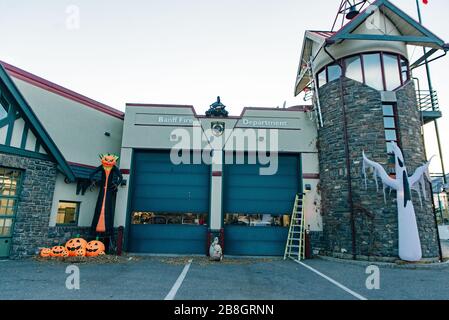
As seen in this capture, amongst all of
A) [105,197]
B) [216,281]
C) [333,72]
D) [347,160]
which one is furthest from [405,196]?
[105,197]

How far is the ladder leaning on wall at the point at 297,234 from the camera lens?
11797 mm

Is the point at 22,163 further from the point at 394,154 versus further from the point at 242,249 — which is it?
the point at 394,154

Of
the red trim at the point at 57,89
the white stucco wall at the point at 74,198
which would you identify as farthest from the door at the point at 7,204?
the red trim at the point at 57,89

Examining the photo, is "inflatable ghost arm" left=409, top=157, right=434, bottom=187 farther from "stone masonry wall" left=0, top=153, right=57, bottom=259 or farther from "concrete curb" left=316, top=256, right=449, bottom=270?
"stone masonry wall" left=0, top=153, right=57, bottom=259

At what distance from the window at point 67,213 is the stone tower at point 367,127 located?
1164 cm

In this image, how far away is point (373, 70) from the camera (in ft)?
39.6

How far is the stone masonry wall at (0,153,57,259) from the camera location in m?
9.62

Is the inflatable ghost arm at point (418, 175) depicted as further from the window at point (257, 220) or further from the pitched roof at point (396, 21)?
the pitched roof at point (396, 21)

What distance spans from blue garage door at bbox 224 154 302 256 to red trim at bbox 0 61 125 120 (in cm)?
726

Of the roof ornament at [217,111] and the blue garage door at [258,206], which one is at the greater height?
the roof ornament at [217,111]

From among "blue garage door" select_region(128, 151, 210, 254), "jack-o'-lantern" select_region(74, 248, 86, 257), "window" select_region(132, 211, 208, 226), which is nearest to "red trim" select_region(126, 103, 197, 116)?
"blue garage door" select_region(128, 151, 210, 254)

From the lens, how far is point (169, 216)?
1286cm

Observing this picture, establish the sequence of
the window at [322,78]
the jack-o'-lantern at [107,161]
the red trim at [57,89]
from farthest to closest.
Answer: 1. the window at [322,78]
2. the jack-o'-lantern at [107,161]
3. the red trim at [57,89]
